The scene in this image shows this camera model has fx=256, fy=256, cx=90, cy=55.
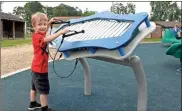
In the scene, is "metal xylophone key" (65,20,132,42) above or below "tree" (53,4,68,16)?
below

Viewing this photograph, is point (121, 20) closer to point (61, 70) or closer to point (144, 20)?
point (144, 20)

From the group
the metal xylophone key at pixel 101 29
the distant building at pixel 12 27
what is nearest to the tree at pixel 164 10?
the distant building at pixel 12 27

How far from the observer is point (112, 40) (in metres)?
2.59

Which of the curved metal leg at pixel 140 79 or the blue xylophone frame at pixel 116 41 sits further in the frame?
the curved metal leg at pixel 140 79

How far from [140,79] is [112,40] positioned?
673 millimetres

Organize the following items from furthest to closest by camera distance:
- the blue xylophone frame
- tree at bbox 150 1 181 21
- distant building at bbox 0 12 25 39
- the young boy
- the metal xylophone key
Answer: tree at bbox 150 1 181 21 < distant building at bbox 0 12 25 39 < the young boy < the metal xylophone key < the blue xylophone frame

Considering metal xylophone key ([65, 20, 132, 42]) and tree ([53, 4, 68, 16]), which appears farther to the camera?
tree ([53, 4, 68, 16])

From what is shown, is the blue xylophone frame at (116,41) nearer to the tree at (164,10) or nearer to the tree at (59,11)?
the tree at (59,11)

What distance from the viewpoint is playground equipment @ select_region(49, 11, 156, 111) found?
2.51m

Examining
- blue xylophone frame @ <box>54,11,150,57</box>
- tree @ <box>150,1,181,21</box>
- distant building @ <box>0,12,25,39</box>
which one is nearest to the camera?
blue xylophone frame @ <box>54,11,150,57</box>

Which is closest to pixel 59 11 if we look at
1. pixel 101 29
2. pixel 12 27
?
pixel 12 27

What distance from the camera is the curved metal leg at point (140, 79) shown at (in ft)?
9.05

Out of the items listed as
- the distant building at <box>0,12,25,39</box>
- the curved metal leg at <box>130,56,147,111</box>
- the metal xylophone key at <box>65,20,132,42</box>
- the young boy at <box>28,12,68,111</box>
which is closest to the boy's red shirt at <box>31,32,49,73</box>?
the young boy at <box>28,12,68,111</box>

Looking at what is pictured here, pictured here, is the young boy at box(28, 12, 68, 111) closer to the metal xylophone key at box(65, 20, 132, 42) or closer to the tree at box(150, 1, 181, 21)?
the metal xylophone key at box(65, 20, 132, 42)
